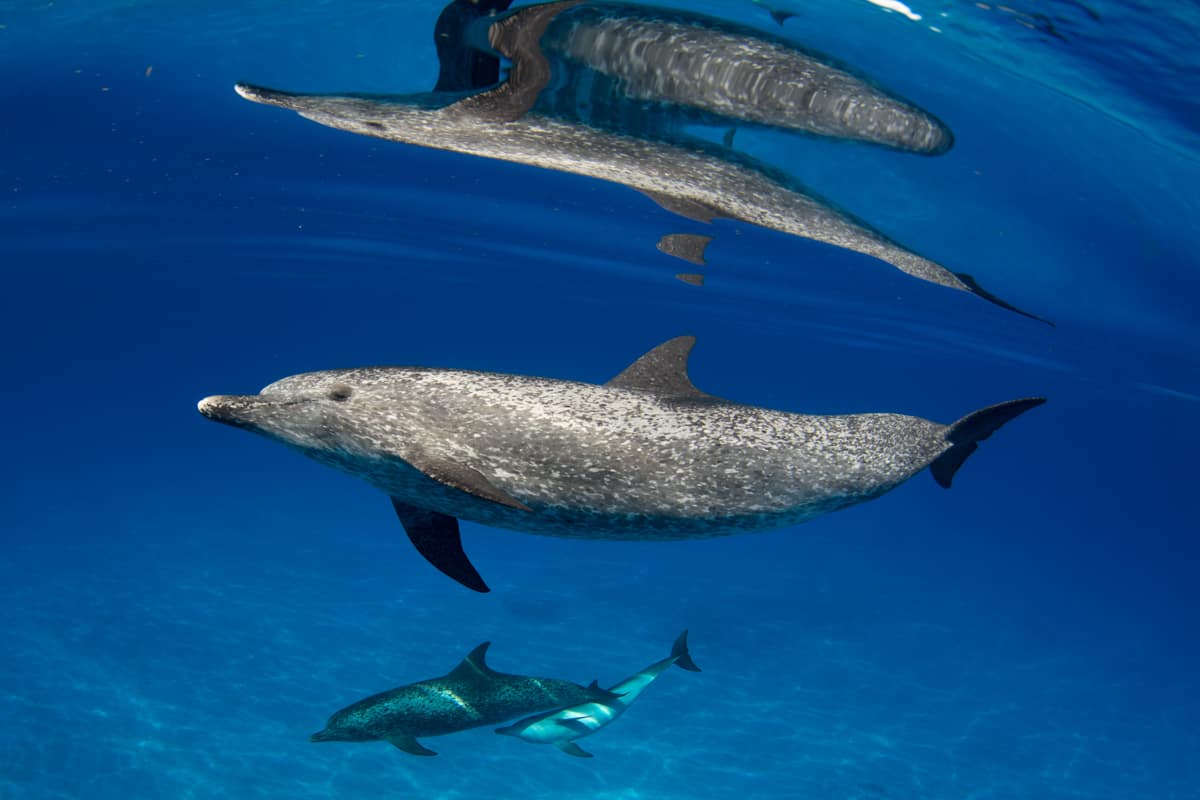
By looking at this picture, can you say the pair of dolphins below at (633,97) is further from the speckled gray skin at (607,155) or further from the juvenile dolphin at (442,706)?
the juvenile dolphin at (442,706)

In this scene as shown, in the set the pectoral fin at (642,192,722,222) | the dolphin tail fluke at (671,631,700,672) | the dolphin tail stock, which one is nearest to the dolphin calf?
the dolphin tail fluke at (671,631,700,672)

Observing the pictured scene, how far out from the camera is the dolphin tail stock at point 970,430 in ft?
21.5

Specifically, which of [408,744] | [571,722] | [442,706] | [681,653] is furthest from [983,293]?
[408,744]

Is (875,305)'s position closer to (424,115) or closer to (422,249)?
(422,249)

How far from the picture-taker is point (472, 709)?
9180mm

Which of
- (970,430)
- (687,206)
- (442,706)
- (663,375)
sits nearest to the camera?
(663,375)

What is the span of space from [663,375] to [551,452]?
173 centimetres

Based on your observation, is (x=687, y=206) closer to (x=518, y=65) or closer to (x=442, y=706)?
(x=518, y=65)

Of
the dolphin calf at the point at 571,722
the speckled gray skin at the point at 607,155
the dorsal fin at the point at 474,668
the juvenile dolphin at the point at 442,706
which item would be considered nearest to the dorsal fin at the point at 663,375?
the speckled gray skin at the point at 607,155

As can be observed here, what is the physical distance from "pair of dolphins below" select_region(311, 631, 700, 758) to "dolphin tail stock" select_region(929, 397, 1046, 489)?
559cm

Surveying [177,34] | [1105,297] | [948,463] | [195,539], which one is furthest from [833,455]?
[195,539]

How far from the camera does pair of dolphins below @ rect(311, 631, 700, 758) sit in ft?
29.4

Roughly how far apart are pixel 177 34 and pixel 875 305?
2055 cm

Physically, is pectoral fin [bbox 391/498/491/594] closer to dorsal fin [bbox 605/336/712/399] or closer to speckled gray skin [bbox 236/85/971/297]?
dorsal fin [bbox 605/336/712/399]
